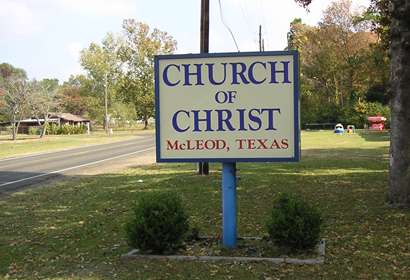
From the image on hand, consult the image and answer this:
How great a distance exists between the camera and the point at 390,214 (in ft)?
28.6

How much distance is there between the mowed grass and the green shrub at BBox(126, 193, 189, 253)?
281mm

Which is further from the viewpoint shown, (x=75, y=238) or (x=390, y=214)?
(x=390, y=214)

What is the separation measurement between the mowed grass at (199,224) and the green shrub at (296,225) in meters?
0.32

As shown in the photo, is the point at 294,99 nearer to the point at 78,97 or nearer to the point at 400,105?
the point at 400,105

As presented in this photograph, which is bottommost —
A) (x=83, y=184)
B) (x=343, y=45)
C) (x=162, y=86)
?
(x=83, y=184)

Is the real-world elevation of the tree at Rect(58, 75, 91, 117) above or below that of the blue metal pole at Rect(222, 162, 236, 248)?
above

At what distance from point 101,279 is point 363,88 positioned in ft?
216

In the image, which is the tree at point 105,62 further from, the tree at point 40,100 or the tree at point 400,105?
the tree at point 400,105

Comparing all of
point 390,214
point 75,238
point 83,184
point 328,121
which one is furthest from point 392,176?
point 328,121

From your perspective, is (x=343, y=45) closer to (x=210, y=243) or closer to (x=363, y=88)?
(x=363, y=88)

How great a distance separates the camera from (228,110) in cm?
686

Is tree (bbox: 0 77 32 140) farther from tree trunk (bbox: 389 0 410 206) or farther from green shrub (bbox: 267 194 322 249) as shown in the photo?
green shrub (bbox: 267 194 322 249)

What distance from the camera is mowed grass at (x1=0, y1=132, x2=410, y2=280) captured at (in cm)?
606

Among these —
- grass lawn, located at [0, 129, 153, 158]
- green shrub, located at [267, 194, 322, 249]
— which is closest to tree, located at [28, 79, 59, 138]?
grass lawn, located at [0, 129, 153, 158]
